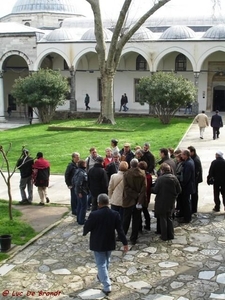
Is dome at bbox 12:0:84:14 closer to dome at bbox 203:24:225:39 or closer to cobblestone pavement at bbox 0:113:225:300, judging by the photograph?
dome at bbox 203:24:225:39

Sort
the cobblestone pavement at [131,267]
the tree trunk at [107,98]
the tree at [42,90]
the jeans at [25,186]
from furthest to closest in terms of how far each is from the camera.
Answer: the tree at [42,90], the tree trunk at [107,98], the jeans at [25,186], the cobblestone pavement at [131,267]

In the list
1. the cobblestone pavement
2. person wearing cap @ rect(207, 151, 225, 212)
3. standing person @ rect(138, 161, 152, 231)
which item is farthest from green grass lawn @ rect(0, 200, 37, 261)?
person wearing cap @ rect(207, 151, 225, 212)

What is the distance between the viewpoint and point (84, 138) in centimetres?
2152

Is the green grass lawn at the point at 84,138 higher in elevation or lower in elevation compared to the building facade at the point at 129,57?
lower

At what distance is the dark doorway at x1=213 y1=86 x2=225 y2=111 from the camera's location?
33.4 metres

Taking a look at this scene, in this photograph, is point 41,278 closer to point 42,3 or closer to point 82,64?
point 82,64

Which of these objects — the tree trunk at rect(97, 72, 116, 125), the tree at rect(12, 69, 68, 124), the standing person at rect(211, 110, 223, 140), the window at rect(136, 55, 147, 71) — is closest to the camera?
the standing person at rect(211, 110, 223, 140)

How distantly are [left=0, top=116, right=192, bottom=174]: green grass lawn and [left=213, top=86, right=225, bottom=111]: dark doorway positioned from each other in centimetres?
654

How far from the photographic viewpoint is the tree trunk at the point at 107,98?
2425 cm

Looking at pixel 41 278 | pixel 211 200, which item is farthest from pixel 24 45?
pixel 41 278

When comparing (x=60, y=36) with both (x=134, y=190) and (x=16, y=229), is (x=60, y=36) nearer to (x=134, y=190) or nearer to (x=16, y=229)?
(x=16, y=229)

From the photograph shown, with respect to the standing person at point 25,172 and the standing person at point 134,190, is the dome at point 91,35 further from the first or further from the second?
the standing person at point 134,190

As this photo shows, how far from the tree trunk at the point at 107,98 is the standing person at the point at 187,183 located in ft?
50.7

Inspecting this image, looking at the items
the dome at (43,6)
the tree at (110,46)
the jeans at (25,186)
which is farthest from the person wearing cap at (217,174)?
the dome at (43,6)
